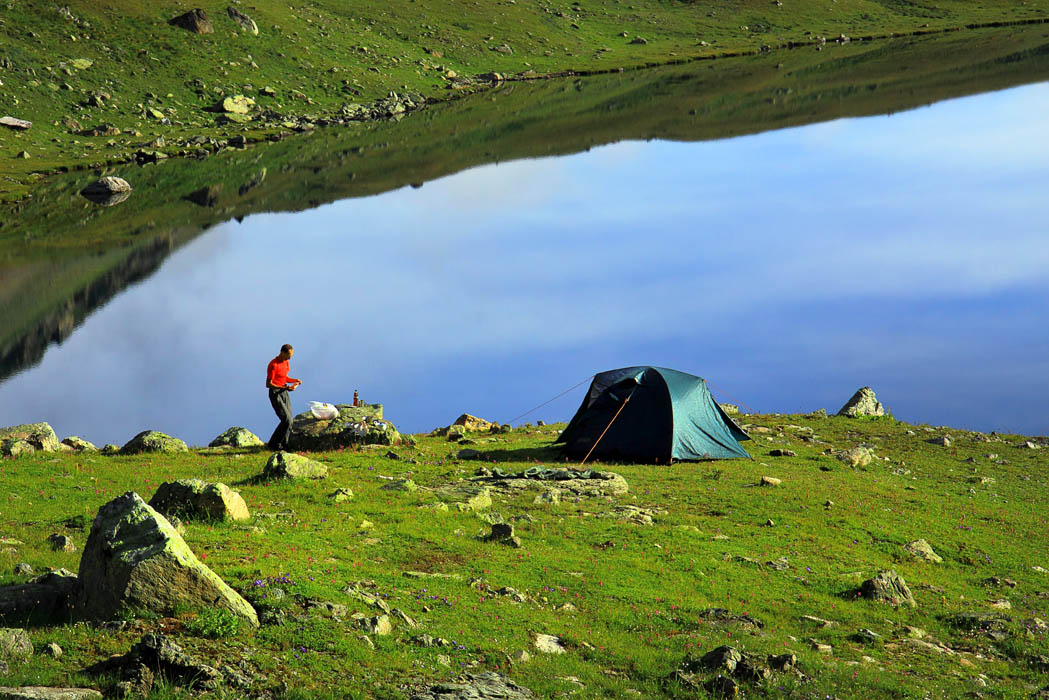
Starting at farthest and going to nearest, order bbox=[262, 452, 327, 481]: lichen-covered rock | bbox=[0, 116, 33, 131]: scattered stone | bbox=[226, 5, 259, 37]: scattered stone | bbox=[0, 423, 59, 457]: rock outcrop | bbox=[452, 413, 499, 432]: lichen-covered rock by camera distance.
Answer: bbox=[226, 5, 259, 37]: scattered stone < bbox=[0, 116, 33, 131]: scattered stone < bbox=[452, 413, 499, 432]: lichen-covered rock < bbox=[0, 423, 59, 457]: rock outcrop < bbox=[262, 452, 327, 481]: lichen-covered rock

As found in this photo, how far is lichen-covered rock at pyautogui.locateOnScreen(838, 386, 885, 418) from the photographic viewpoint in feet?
144

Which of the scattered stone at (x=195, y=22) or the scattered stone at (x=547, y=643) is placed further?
the scattered stone at (x=195, y=22)

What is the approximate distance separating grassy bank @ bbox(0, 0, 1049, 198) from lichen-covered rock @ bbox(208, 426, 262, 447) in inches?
2338

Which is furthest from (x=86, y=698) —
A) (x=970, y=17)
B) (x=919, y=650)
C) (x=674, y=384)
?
(x=970, y=17)

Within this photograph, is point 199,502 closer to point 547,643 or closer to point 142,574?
point 142,574

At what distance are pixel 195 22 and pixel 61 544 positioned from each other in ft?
413

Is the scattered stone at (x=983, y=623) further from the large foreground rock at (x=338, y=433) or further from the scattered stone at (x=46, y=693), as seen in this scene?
the large foreground rock at (x=338, y=433)

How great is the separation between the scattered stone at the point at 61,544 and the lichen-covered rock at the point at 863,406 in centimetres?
3362

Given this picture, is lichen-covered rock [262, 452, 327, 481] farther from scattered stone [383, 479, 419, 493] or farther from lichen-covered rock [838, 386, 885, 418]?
lichen-covered rock [838, 386, 885, 418]

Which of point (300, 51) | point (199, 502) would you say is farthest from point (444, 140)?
point (199, 502)

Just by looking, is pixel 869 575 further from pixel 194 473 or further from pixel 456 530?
pixel 194 473

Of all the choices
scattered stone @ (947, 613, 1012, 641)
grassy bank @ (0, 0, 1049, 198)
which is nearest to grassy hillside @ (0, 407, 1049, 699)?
scattered stone @ (947, 613, 1012, 641)

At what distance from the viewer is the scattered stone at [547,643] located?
16.3m

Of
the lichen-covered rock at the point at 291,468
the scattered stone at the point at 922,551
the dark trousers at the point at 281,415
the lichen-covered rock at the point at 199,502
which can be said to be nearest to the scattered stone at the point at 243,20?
the dark trousers at the point at 281,415
